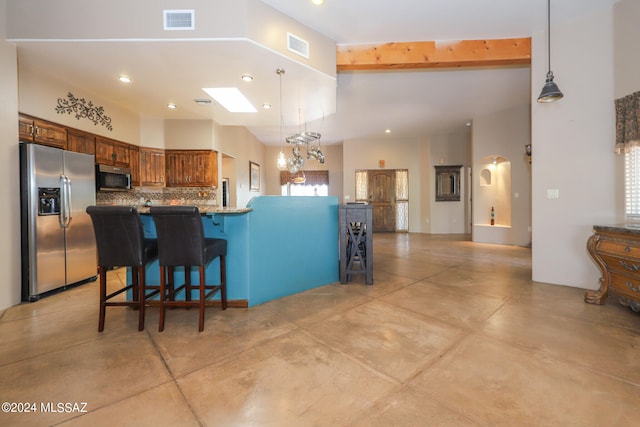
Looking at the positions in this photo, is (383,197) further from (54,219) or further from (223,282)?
(54,219)

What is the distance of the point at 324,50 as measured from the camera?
11.3 feet

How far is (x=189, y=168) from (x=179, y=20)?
3.35m

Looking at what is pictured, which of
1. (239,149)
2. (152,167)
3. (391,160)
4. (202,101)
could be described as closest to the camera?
(202,101)

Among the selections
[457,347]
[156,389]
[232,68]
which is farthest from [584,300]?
[232,68]

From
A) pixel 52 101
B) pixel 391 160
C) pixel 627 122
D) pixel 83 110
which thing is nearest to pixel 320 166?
pixel 391 160

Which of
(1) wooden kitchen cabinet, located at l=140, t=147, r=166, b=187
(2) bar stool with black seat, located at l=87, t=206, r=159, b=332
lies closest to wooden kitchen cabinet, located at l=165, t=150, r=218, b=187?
(1) wooden kitchen cabinet, located at l=140, t=147, r=166, b=187

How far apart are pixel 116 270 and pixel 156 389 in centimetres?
377

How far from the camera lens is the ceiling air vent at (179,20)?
269cm

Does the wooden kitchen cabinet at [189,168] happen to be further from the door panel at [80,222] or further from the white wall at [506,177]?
the white wall at [506,177]

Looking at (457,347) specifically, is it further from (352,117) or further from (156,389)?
(352,117)

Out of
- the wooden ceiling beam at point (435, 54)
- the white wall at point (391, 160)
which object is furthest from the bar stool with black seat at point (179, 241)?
the white wall at point (391, 160)

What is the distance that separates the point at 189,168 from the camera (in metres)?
5.61

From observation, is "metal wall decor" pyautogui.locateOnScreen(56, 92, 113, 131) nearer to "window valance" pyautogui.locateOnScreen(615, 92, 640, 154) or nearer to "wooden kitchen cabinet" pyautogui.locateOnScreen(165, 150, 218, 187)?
"wooden kitchen cabinet" pyautogui.locateOnScreen(165, 150, 218, 187)

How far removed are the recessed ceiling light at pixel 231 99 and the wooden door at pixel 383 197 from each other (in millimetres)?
4938
